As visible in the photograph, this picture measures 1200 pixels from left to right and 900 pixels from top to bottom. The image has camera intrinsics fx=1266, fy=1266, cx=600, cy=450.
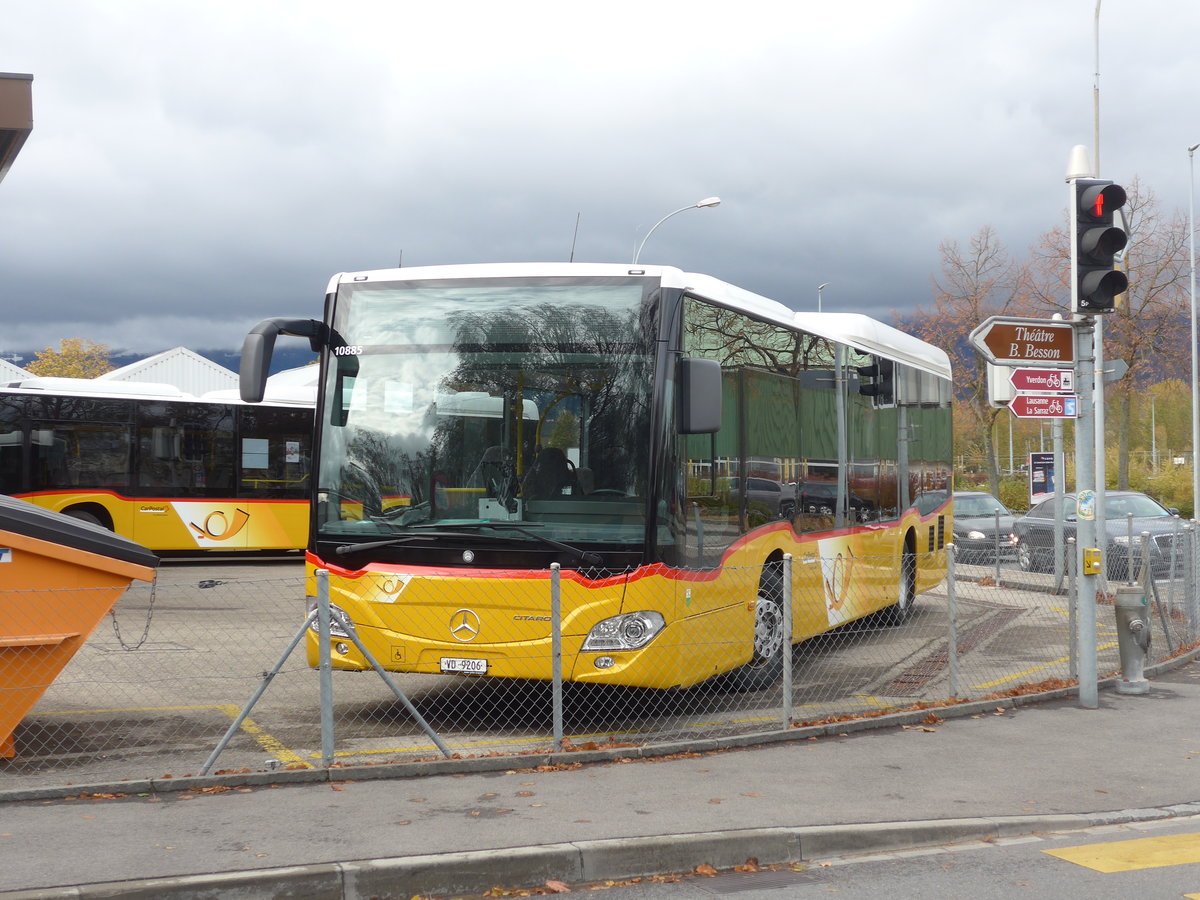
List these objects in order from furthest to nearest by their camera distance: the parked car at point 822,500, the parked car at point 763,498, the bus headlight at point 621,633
Answer: the parked car at point 822,500 → the parked car at point 763,498 → the bus headlight at point 621,633

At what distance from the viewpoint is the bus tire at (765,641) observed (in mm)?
10272

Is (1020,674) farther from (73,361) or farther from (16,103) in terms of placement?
(73,361)

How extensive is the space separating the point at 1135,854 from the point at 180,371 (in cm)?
5396

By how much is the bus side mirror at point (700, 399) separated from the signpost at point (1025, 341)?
2.46 metres

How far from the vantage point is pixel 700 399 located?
28.1 ft

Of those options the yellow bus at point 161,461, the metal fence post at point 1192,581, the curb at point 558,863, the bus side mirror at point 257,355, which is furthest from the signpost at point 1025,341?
the yellow bus at point 161,461

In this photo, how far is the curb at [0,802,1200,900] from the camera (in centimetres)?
526

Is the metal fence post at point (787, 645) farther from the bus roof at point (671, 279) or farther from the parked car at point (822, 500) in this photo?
the parked car at point (822, 500)

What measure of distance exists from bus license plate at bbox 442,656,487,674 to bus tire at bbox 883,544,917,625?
730cm

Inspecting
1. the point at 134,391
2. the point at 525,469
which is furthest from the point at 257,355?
the point at 134,391

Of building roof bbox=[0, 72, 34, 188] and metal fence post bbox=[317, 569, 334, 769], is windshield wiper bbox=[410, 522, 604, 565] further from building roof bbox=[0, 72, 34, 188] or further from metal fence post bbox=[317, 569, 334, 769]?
building roof bbox=[0, 72, 34, 188]

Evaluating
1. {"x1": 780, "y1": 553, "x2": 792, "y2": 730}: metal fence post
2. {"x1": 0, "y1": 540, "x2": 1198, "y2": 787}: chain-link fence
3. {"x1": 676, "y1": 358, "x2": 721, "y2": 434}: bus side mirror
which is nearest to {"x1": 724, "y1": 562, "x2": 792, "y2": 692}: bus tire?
{"x1": 0, "y1": 540, "x2": 1198, "y2": 787}: chain-link fence

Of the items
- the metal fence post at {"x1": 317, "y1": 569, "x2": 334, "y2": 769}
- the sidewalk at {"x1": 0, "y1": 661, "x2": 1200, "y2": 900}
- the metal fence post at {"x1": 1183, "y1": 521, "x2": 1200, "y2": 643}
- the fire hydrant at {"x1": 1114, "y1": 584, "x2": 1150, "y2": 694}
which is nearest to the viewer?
the sidewalk at {"x1": 0, "y1": 661, "x2": 1200, "y2": 900}

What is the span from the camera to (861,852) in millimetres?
6273
